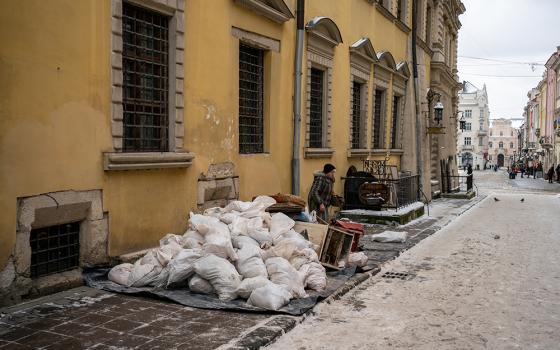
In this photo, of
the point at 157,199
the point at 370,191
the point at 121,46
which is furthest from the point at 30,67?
the point at 370,191

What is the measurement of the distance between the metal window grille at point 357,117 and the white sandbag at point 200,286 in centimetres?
997

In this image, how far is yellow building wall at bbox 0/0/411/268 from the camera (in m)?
5.31

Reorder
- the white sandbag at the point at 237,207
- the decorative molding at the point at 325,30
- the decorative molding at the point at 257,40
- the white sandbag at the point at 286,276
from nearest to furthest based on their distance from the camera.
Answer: the white sandbag at the point at 286,276
the white sandbag at the point at 237,207
the decorative molding at the point at 257,40
the decorative molding at the point at 325,30

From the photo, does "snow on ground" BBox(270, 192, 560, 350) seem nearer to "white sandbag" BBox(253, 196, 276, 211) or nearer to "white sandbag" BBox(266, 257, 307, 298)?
"white sandbag" BBox(266, 257, 307, 298)

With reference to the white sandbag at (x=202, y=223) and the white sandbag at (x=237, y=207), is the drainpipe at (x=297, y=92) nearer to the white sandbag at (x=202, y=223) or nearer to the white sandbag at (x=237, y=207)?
the white sandbag at (x=237, y=207)

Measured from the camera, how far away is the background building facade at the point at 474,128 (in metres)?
96.6

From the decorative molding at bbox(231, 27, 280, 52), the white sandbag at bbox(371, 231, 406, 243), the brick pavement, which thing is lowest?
the brick pavement

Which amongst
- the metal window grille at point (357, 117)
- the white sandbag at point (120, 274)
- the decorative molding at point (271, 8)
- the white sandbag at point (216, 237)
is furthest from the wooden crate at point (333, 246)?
the metal window grille at point (357, 117)

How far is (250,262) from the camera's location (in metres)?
6.22

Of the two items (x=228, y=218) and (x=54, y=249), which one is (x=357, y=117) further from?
(x=54, y=249)

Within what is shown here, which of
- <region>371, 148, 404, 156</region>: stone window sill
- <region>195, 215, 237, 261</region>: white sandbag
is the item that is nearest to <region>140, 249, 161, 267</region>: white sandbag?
<region>195, 215, 237, 261</region>: white sandbag

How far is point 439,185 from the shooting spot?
81.5ft

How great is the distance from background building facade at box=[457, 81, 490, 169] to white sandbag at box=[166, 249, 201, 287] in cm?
9523

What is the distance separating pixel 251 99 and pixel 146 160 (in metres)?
3.45
